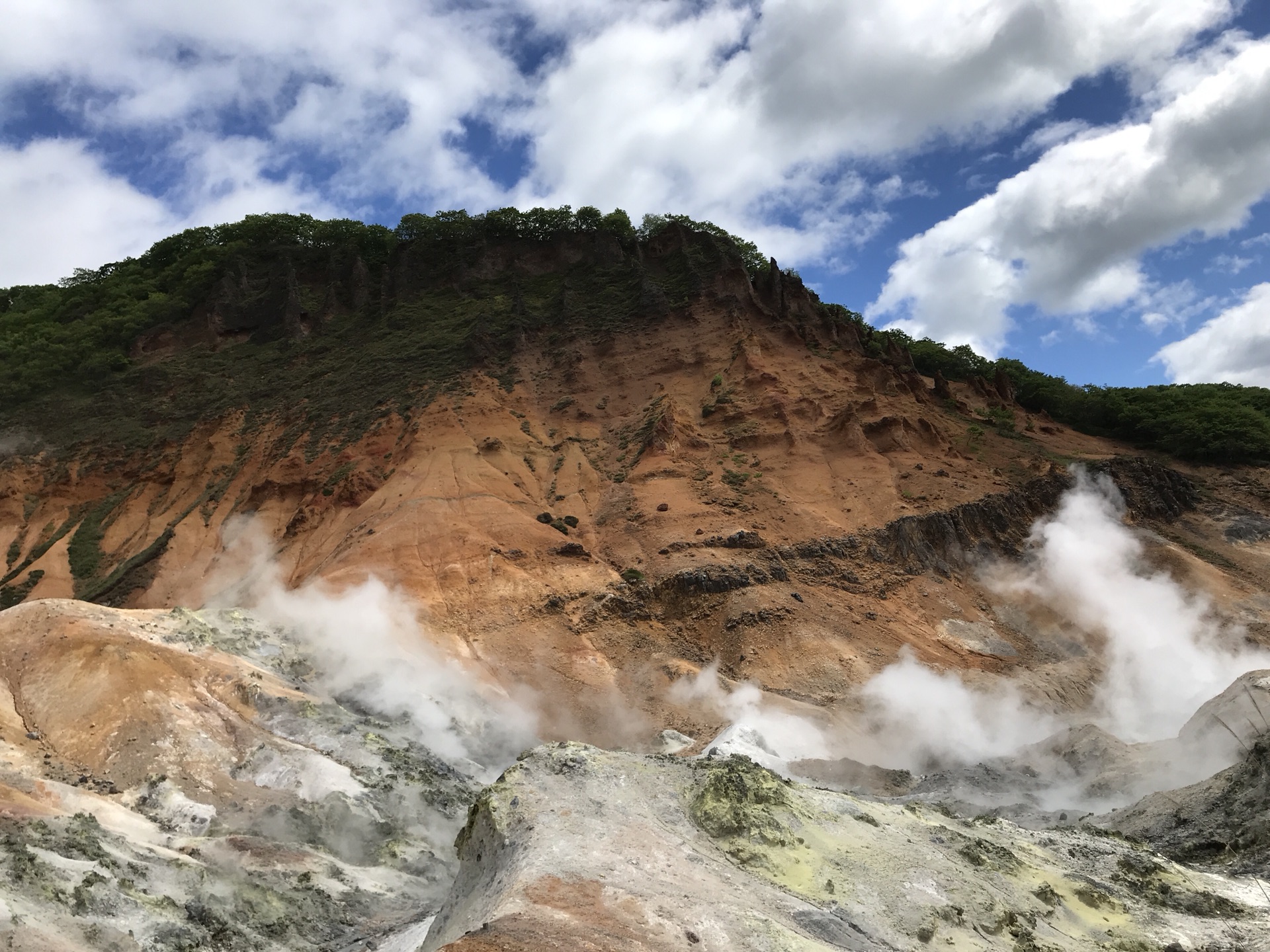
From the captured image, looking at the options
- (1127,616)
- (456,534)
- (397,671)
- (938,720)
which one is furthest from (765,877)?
(1127,616)

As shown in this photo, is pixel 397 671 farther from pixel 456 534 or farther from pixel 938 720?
pixel 938 720

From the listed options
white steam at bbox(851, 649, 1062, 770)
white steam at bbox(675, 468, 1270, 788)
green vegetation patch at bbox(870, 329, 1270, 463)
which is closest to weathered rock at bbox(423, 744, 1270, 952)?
white steam at bbox(851, 649, 1062, 770)

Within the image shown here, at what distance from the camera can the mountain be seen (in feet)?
52.9

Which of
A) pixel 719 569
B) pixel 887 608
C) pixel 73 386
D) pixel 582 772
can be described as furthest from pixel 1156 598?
pixel 73 386

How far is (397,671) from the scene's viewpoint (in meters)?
24.6

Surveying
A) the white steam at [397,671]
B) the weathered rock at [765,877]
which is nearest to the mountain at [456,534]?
the white steam at [397,671]

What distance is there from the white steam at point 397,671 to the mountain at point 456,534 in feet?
0.44

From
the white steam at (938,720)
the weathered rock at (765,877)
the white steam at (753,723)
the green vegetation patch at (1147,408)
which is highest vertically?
the green vegetation patch at (1147,408)

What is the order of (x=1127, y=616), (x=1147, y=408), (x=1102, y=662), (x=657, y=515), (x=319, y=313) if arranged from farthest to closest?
(x=319, y=313)
(x=1147, y=408)
(x=657, y=515)
(x=1127, y=616)
(x=1102, y=662)

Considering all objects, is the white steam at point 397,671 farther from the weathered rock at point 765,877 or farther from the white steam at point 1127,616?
the white steam at point 1127,616

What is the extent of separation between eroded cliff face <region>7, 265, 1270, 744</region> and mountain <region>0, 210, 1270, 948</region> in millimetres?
157

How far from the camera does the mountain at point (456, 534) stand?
16125mm

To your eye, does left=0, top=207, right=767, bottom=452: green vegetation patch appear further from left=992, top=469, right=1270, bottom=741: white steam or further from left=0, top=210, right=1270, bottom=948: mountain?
left=992, top=469, right=1270, bottom=741: white steam

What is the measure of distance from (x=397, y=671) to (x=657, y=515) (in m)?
12.5
